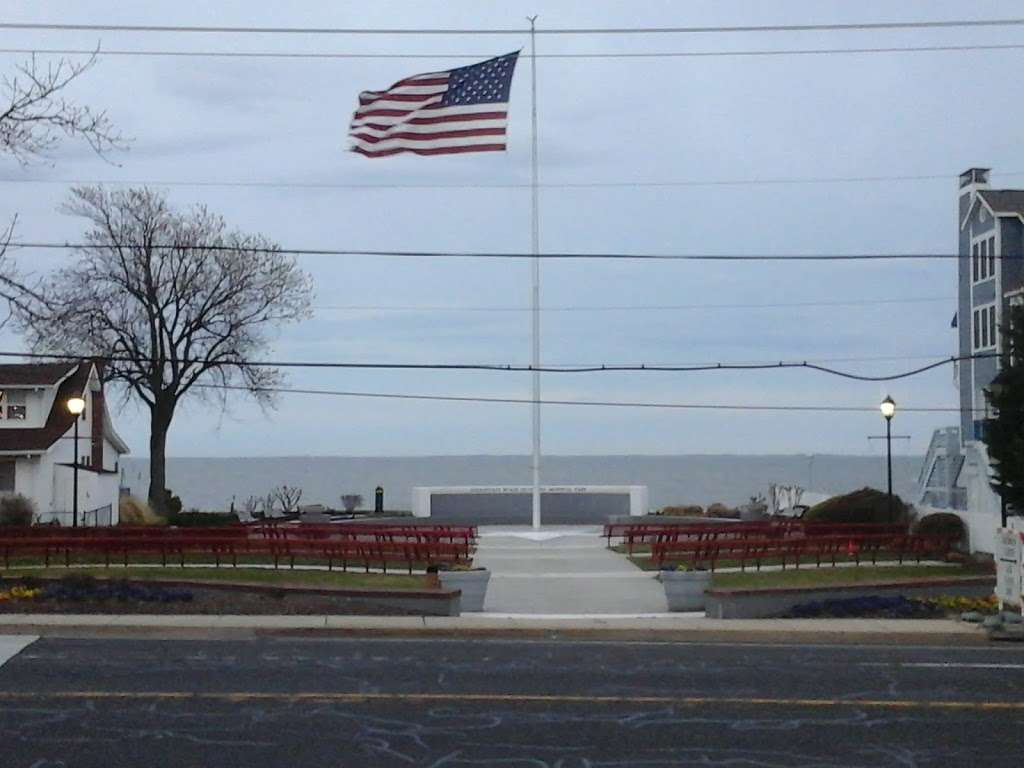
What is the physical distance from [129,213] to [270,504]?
13.4 meters

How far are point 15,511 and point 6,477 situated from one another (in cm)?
611

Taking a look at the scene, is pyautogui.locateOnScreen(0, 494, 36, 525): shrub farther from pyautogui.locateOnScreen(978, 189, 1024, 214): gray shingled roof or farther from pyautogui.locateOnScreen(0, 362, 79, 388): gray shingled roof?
pyautogui.locateOnScreen(978, 189, 1024, 214): gray shingled roof

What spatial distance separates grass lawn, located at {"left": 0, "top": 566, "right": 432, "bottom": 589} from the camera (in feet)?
80.0

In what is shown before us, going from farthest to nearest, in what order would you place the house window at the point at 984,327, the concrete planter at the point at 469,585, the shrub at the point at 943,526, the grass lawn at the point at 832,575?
the house window at the point at 984,327, the shrub at the point at 943,526, the grass lawn at the point at 832,575, the concrete planter at the point at 469,585

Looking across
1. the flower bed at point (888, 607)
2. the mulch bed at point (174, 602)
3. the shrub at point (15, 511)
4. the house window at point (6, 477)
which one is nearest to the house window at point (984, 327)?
the flower bed at point (888, 607)

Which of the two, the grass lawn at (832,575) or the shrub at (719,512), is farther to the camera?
the shrub at (719,512)

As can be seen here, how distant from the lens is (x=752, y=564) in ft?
101

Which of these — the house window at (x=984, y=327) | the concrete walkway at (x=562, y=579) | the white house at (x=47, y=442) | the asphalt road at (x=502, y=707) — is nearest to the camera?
the asphalt road at (x=502, y=707)

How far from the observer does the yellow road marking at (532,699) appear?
13344 mm

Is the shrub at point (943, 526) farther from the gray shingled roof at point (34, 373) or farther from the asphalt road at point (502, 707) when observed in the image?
the gray shingled roof at point (34, 373)

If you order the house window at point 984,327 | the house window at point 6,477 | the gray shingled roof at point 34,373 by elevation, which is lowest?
the house window at point 6,477

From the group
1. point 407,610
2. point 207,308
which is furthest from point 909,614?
point 207,308

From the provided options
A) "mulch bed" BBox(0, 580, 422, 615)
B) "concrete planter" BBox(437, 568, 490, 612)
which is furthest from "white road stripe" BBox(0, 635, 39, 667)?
"concrete planter" BBox(437, 568, 490, 612)

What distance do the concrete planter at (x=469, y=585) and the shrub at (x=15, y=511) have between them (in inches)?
867
